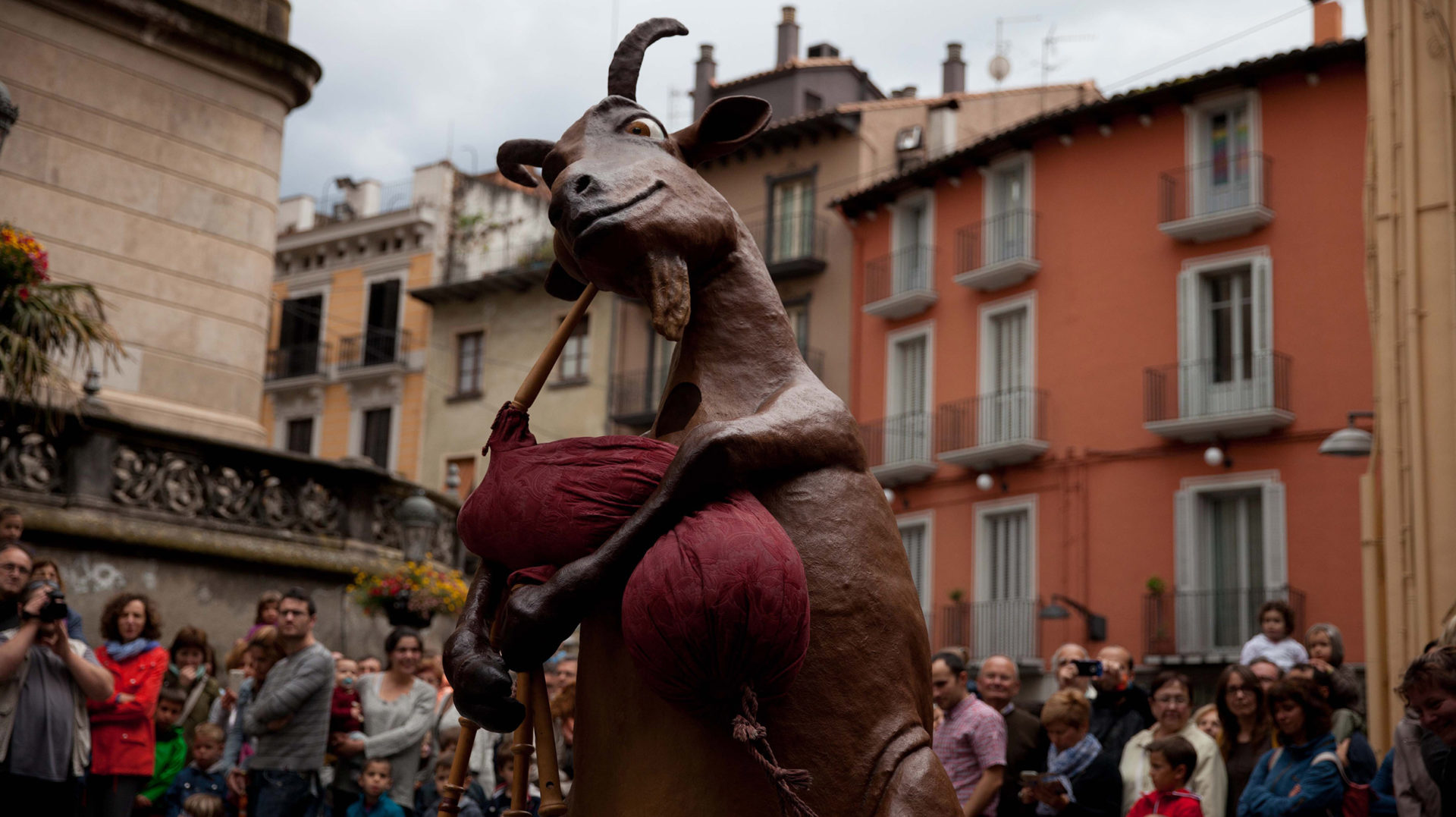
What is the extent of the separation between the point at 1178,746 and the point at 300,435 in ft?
118

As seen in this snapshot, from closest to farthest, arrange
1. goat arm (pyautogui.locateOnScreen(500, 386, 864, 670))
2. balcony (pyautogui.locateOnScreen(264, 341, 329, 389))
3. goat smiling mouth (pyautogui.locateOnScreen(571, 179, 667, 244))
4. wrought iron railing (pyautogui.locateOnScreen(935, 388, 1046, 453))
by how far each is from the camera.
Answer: goat arm (pyautogui.locateOnScreen(500, 386, 864, 670))
goat smiling mouth (pyautogui.locateOnScreen(571, 179, 667, 244))
wrought iron railing (pyautogui.locateOnScreen(935, 388, 1046, 453))
balcony (pyautogui.locateOnScreen(264, 341, 329, 389))

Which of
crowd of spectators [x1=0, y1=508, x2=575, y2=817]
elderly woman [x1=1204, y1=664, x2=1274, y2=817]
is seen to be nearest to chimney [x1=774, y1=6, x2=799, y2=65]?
crowd of spectators [x1=0, y1=508, x2=575, y2=817]

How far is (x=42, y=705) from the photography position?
7152mm

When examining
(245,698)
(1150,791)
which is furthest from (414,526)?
Result: (1150,791)

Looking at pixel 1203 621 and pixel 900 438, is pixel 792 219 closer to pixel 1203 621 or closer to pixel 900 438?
pixel 900 438

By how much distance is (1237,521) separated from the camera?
2503cm

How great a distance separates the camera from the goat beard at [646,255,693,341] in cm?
362

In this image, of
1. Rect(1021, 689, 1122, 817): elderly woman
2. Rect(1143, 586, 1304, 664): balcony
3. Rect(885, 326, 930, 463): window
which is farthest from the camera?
Rect(885, 326, 930, 463): window

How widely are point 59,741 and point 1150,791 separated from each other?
5.04 m

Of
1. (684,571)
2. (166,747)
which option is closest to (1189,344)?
(166,747)

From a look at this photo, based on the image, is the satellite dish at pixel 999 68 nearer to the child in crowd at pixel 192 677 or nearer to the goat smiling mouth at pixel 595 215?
the child in crowd at pixel 192 677

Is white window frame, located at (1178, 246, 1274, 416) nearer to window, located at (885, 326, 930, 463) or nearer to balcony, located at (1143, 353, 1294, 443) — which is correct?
balcony, located at (1143, 353, 1294, 443)

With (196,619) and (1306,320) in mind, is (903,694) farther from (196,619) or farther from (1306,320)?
(1306,320)

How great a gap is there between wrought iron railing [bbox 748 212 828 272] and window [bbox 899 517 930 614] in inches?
236
